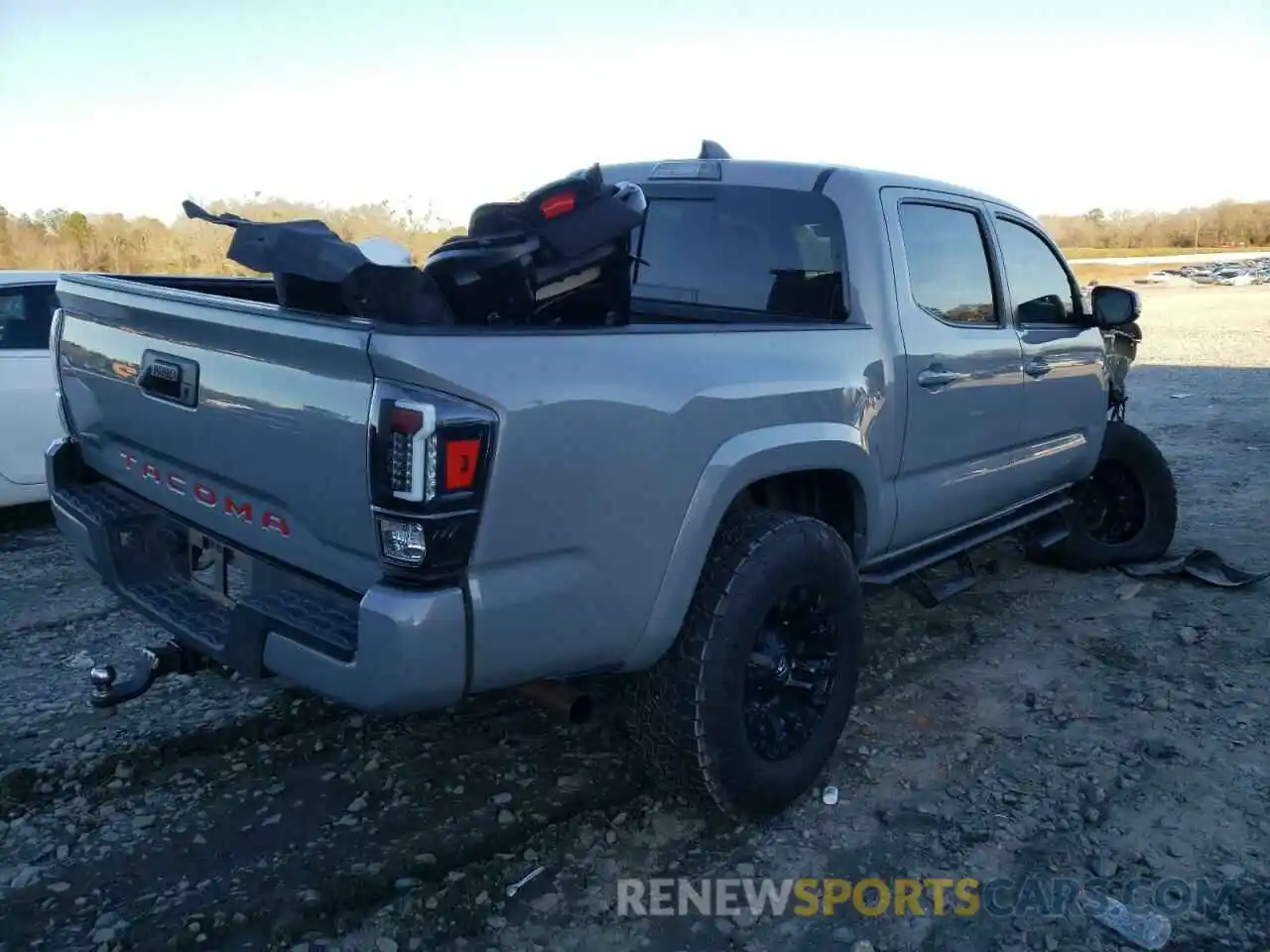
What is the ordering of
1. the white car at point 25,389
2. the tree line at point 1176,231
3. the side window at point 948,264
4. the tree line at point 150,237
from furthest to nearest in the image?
the tree line at point 1176,231
the tree line at point 150,237
the white car at point 25,389
the side window at point 948,264

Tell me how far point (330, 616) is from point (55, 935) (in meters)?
1.08

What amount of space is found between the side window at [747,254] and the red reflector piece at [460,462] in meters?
1.45

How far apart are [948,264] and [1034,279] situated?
3.03 feet

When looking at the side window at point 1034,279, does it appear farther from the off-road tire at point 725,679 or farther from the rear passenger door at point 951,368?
the off-road tire at point 725,679

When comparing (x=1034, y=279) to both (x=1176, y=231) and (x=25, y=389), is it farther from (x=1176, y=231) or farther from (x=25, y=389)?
(x=1176, y=231)

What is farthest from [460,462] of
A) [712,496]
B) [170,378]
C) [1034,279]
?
[1034,279]

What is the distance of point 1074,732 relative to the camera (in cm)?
358

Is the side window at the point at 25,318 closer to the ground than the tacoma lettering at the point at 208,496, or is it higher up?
higher up

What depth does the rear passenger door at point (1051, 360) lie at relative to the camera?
4.26m

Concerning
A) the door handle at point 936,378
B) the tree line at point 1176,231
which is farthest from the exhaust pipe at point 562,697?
the tree line at point 1176,231

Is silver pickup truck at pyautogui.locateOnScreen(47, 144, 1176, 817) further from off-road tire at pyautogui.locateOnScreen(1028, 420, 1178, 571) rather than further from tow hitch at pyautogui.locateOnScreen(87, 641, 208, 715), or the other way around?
off-road tire at pyautogui.locateOnScreen(1028, 420, 1178, 571)

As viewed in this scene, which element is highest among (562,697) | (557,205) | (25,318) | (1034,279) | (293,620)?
(557,205)

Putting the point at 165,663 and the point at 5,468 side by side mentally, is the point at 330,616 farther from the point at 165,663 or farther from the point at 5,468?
the point at 5,468

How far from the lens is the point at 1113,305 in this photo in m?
4.73
